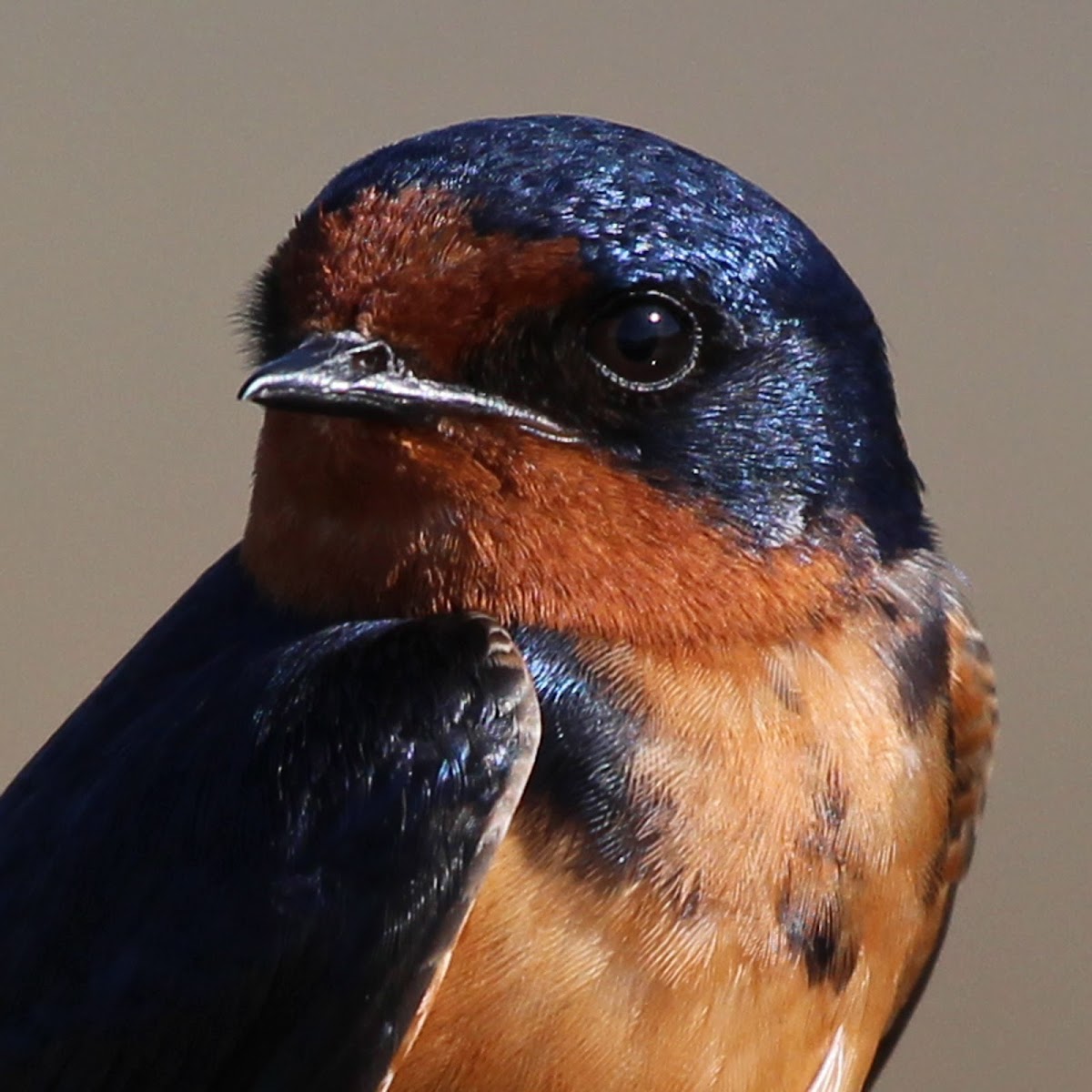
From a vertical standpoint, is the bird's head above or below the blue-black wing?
above

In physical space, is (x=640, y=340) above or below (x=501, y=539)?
above

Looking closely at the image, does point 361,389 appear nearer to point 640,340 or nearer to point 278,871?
point 640,340

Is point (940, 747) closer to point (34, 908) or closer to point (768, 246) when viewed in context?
point (768, 246)

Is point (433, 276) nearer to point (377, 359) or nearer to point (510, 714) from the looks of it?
point (377, 359)

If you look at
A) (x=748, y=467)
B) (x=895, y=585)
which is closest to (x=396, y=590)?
(x=748, y=467)

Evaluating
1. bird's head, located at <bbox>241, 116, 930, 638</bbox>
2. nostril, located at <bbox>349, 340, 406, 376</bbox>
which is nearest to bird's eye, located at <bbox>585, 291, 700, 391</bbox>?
bird's head, located at <bbox>241, 116, 930, 638</bbox>

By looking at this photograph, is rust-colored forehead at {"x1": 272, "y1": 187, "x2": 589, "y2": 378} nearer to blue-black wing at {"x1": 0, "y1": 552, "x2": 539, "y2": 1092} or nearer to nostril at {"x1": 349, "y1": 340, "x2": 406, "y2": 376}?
nostril at {"x1": 349, "y1": 340, "x2": 406, "y2": 376}

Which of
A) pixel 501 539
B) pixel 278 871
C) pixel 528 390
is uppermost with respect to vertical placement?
pixel 528 390

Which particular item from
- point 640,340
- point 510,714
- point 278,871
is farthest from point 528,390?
point 278,871
